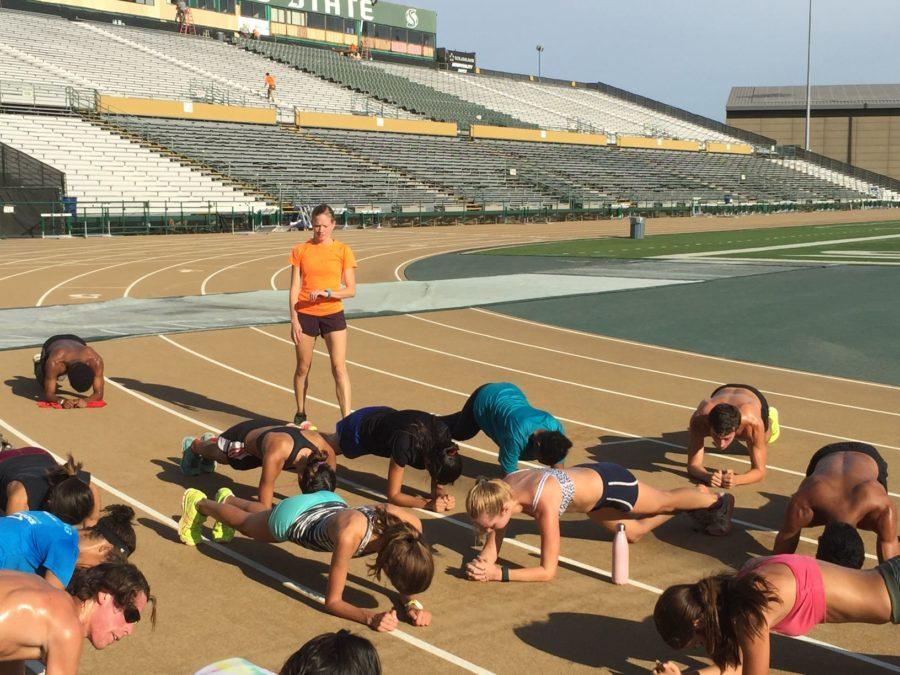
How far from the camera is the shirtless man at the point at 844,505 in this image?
5.63m

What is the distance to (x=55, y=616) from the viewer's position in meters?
3.56

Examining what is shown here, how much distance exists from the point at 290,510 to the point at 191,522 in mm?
1011

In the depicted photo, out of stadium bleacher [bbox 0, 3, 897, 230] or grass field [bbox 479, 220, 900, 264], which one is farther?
stadium bleacher [bbox 0, 3, 897, 230]

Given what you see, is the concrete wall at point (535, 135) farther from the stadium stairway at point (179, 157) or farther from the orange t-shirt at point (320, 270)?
Answer: the orange t-shirt at point (320, 270)

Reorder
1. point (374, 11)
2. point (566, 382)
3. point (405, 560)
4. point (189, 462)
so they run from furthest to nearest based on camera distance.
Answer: point (374, 11), point (566, 382), point (189, 462), point (405, 560)

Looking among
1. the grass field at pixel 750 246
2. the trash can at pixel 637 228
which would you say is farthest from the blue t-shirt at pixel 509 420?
the trash can at pixel 637 228

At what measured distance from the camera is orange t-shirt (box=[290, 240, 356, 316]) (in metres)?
9.37

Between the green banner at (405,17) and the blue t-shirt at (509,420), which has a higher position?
the green banner at (405,17)

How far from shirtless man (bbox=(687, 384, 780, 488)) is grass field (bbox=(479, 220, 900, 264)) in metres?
21.5

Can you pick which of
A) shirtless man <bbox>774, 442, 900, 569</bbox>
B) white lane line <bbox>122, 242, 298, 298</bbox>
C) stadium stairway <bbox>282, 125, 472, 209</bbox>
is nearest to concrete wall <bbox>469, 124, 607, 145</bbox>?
stadium stairway <bbox>282, 125, 472, 209</bbox>

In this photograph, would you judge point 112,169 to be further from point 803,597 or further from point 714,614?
point 714,614

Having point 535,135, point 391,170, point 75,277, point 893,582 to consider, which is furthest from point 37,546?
point 535,135

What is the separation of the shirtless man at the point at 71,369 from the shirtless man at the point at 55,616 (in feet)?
20.7

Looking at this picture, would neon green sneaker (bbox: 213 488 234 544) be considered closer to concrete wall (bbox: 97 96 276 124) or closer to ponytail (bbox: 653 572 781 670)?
ponytail (bbox: 653 572 781 670)
